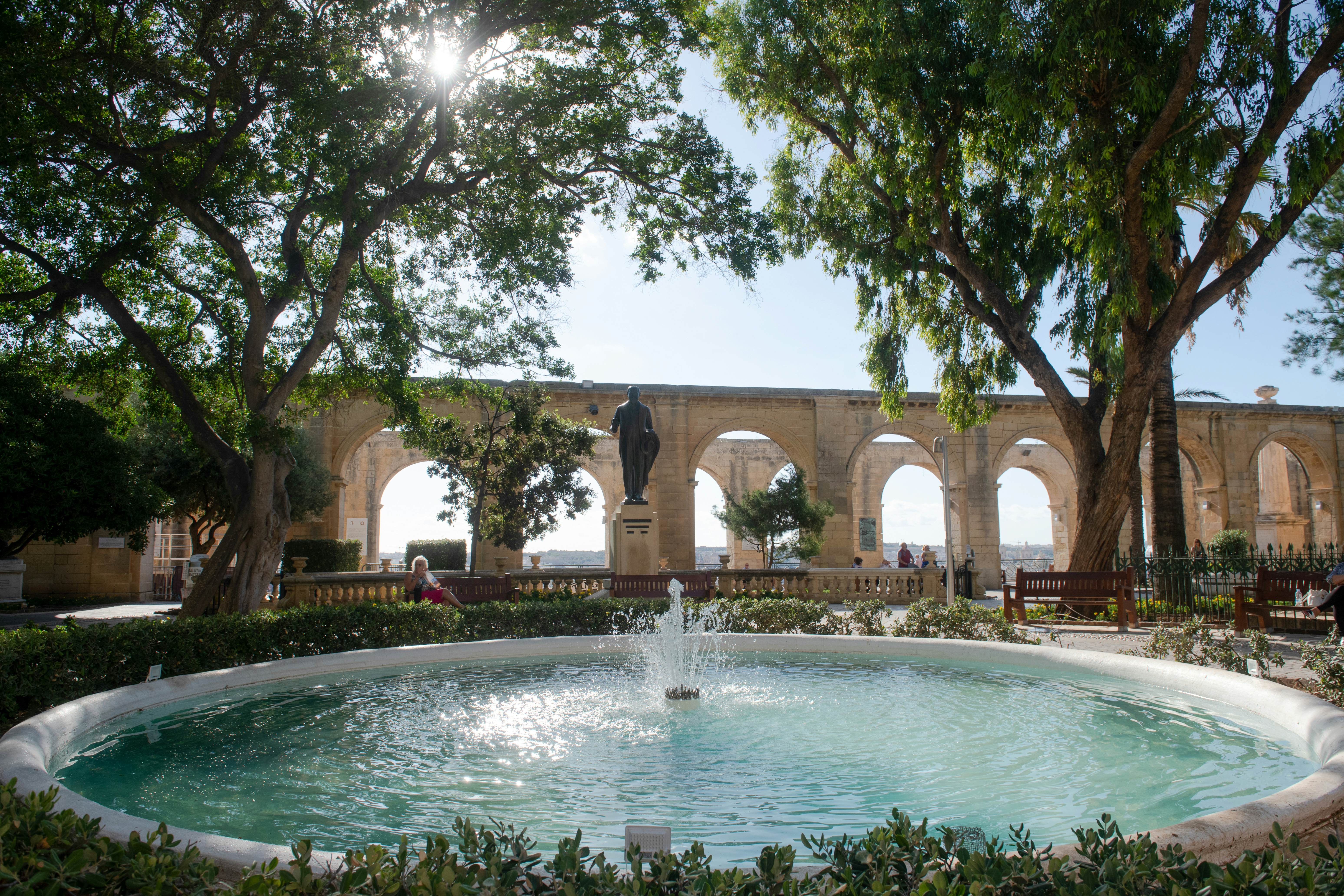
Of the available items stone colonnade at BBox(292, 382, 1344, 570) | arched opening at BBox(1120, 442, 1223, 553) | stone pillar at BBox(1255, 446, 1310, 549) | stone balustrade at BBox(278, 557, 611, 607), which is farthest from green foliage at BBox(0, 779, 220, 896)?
stone pillar at BBox(1255, 446, 1310, 549)

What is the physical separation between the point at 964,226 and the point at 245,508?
10518 millimetres

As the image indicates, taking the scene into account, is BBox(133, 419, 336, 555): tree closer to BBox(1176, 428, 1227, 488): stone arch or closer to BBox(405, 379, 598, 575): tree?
BBox(405, 379, 598, 575): tree

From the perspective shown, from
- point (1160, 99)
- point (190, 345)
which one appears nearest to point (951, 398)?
point (1160, 99)

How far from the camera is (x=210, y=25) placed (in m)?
8.42

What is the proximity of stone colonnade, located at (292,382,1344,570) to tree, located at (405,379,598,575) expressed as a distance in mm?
2056

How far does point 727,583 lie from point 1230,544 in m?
12.7

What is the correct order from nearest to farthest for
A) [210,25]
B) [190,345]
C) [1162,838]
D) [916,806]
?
[1162,838]
[916,806]
[210,25]
[190,345]

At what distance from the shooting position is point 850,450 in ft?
71.2

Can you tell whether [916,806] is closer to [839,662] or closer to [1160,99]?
[839,662]

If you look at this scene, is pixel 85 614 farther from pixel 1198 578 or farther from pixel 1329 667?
pixel 1198 578

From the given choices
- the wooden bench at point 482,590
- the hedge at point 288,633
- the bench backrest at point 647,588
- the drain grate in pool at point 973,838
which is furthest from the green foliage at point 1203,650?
the wooden bench at point 482,590

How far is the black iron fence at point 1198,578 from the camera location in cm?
1034

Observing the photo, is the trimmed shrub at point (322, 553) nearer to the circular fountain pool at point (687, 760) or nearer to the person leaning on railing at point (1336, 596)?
the circular fountain pool at point (687, 760)

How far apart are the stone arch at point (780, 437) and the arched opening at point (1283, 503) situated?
15.4 m
